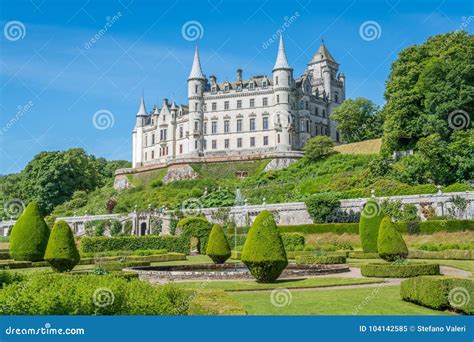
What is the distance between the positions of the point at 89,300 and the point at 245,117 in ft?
217

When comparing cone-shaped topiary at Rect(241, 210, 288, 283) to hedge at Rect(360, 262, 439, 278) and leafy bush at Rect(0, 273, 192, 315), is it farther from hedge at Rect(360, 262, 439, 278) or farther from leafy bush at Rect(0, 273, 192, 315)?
leafy bush at Rect(0, 273, 192, 315)

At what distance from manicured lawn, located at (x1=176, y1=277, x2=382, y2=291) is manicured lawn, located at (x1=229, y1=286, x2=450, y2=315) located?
1124mm

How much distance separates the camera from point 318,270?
21766 millimetres

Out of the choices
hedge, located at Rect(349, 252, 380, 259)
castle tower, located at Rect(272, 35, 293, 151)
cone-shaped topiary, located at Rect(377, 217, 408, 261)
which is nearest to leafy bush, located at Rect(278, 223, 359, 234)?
hedge, located at Rect(349, 252, 380, 259)

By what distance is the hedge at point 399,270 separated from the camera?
64.3 feet

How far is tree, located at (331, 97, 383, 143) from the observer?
73.3 m

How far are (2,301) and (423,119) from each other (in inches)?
1664

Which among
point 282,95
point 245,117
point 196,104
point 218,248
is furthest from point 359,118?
point 218,248

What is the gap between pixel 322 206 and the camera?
43.9m

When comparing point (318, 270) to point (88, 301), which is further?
point (318, 270)

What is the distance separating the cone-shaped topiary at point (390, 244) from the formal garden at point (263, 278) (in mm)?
42
